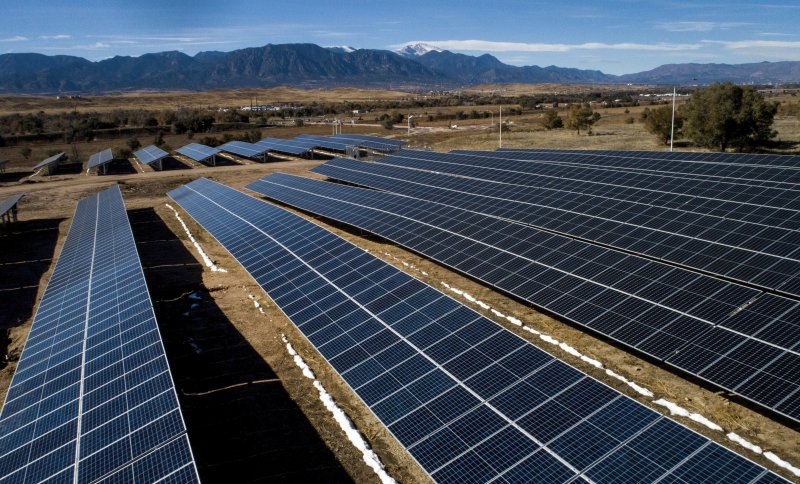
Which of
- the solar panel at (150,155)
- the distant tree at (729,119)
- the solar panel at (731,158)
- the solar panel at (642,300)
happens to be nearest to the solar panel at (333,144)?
the solar panel at (150,155)

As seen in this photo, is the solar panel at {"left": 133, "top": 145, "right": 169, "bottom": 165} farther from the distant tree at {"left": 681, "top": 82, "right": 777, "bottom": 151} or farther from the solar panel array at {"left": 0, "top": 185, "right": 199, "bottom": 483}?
the distant tree at {"left": 681, "top": 82, "right": 777, "bottom": 151}

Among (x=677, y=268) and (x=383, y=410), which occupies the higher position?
(x=677, y=268)

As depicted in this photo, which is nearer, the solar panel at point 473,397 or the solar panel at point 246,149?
the solar panel at point 473,397

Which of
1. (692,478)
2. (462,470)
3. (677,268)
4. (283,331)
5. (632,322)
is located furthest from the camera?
(283,331)

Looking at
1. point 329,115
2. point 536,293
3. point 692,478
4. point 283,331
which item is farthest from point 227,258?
point 329,115

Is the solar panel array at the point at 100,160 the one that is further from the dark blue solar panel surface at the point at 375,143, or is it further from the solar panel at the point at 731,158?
the solar panel at the point at 731,158

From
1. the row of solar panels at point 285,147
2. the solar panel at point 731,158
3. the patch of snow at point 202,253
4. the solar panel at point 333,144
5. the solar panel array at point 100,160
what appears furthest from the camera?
the solar panel at point 333,144

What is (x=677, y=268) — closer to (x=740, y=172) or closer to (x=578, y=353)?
(x=578, y=353)
